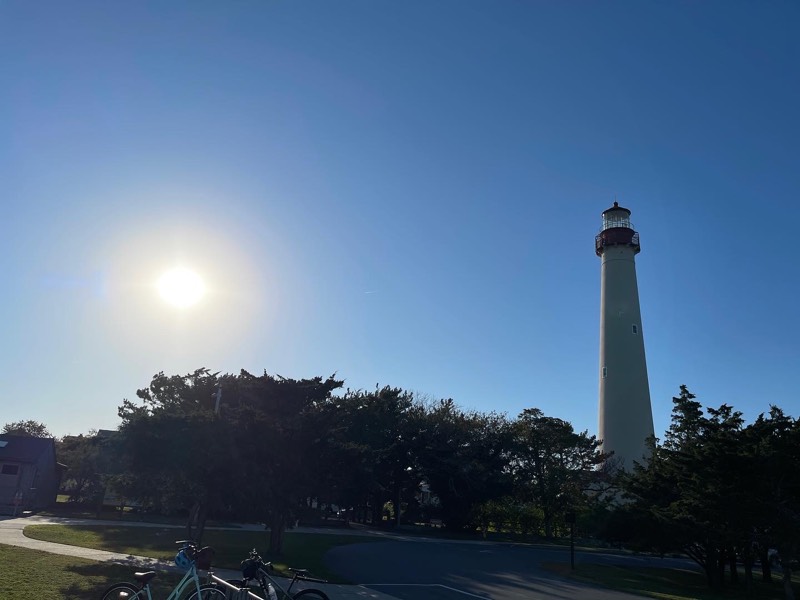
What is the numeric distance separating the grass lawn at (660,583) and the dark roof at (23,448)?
3346 cm

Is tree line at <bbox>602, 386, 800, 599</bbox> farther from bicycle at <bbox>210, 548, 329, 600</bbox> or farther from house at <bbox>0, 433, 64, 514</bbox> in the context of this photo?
house at <bbox>0, 433, 64, 514</bbox>

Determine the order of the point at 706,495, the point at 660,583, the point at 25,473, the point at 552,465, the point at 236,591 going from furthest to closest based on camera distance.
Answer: the point at 552,465 < the point at 25,473 < the point at 660,583 < the point at 706,495 < the point at 236,591

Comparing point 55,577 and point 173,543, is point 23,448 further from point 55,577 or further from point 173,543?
point 55,577

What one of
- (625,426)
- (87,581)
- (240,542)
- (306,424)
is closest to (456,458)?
(625,426)

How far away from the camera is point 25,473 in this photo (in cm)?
3747

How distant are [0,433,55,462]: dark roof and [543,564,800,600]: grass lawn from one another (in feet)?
110

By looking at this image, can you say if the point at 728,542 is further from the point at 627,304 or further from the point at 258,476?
the point at 627,304

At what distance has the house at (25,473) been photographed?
3606cm

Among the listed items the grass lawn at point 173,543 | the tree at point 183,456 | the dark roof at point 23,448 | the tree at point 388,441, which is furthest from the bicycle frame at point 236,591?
the dark roof at point 23,448

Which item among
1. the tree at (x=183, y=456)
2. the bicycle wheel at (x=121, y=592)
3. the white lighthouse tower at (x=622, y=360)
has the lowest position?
the bicycle wheel at (x=121, y=592)

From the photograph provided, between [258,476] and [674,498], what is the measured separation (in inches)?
711

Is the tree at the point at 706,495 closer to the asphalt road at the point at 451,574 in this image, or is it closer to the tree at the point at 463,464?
the asphalt road at the point at 451,574

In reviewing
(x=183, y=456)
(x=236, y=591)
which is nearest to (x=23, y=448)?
(x=183, y=456)

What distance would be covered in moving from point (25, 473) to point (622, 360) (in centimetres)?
4072
